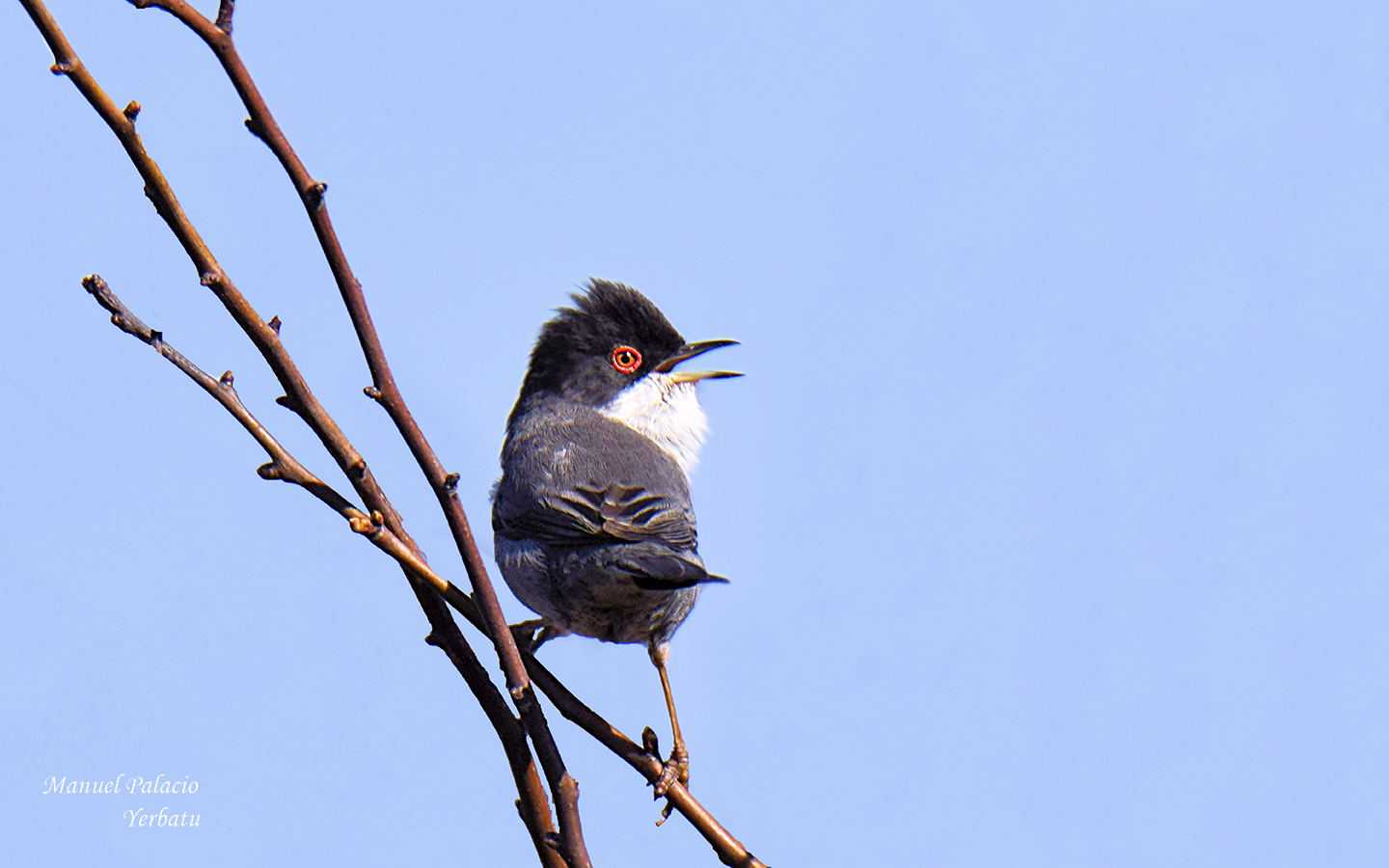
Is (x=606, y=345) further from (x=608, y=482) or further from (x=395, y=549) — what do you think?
(x=395, y=549)

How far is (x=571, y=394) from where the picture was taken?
594 cm

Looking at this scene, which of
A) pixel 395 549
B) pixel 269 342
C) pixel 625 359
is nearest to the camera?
pixel 269 342

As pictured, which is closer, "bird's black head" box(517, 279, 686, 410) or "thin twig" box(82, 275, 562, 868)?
"thin twig" box(82, 275, 562, 868)

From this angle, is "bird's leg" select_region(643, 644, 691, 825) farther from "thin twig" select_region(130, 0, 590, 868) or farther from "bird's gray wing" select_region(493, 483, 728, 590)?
"thin twig" select_region(130, 0, 590, 868)

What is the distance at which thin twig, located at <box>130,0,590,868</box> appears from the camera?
2.36 meters

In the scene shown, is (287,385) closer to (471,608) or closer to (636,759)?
(471,608)

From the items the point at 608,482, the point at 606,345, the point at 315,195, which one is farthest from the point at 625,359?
the point at 315,195

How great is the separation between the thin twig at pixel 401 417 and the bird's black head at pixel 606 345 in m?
3.04

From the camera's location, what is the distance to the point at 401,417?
8.52ft

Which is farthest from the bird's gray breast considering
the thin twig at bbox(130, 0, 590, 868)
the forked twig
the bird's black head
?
the thin twig at bbox(130, 0, 590, 868)

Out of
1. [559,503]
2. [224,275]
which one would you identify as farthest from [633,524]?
[224,275]

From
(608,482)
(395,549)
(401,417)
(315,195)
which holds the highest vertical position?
(608,482)

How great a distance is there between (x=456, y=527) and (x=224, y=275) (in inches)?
28.4

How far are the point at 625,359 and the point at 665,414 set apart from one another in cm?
38
